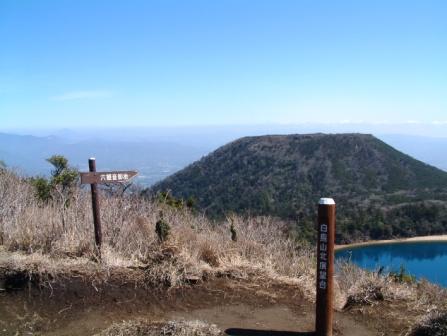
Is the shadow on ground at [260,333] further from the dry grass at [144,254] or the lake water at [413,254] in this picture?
the lake water at [413,254]

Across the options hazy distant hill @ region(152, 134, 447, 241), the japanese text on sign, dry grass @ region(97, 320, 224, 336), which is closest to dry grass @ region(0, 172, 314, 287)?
dry grass @ region(97, 320, 224, 336)

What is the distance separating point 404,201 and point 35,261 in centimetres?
A: 6918

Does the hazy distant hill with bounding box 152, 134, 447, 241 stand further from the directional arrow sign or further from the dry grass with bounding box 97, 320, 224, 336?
the dry grass with bounding box 97, 320, 224, 336

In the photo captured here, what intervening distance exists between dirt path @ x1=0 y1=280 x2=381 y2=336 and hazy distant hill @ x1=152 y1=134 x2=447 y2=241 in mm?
47328

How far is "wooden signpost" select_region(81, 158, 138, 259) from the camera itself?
593 cm

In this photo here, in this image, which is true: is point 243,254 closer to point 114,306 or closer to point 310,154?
point 114,306

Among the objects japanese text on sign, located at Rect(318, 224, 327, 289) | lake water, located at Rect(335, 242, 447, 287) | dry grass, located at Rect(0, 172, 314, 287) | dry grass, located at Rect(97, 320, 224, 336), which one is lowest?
lake water, located at Rect(335, 242, 447, 287)

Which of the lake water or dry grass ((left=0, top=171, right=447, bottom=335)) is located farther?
the lake water

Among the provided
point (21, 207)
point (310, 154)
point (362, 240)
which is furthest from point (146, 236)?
point (310, 154)

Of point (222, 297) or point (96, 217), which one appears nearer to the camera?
point (222, 297)

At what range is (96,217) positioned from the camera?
6.00m

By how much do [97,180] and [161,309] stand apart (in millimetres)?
1965

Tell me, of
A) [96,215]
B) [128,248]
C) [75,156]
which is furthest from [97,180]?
[75,156]

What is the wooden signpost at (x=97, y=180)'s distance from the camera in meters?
5.93
